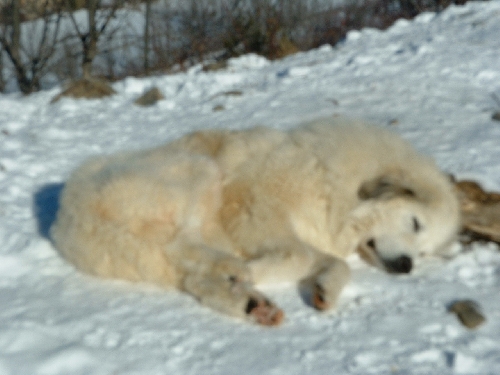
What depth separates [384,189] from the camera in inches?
149

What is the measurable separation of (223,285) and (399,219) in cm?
127

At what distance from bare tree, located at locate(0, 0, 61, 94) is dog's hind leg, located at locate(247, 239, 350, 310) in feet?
31.6

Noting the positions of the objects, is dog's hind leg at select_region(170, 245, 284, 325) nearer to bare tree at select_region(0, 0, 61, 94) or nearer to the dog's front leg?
the dog's front leg

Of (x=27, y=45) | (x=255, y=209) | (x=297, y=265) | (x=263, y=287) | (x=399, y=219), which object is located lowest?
(x=27, y=45)

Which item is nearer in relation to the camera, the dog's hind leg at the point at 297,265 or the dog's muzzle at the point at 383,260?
the dog's hind leg at the point at 297,265

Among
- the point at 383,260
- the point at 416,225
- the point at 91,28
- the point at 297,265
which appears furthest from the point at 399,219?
the point at 91,28

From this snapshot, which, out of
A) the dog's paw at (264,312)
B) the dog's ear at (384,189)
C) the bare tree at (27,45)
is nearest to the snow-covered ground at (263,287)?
the dog's paw at (264,312)

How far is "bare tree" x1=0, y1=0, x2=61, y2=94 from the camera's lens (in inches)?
465

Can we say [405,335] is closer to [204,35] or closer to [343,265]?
[343,265]

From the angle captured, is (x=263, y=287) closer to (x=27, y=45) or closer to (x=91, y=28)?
(x=91, y=28)

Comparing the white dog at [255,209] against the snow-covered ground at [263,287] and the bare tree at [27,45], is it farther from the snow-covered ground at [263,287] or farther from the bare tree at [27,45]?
the bare tree at [27,45]

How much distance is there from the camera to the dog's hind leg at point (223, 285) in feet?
9.96

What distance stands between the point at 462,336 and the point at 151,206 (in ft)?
5.96

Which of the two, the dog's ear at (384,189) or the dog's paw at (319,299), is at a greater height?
the dog's ear at (384,189)
